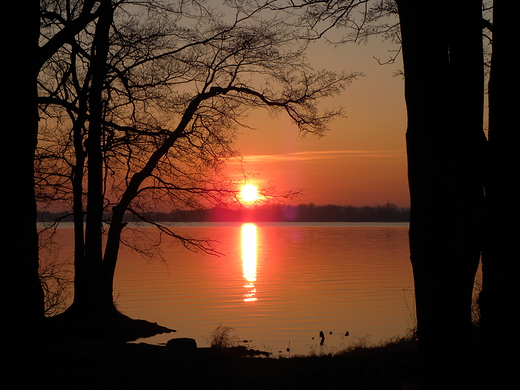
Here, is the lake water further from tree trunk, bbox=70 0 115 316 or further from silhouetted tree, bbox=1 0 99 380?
silhouetted tree, bbox=1 0 99 380

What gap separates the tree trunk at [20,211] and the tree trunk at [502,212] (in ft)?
11.1

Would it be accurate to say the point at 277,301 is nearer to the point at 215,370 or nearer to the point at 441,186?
→ the point at 215,370

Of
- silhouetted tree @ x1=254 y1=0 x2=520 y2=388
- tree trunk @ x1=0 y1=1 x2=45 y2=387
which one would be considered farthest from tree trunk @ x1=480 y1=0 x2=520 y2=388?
tree trunk @ x1=0 y1=1 x2=45 y2=387

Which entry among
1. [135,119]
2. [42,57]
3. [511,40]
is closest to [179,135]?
[135,119]

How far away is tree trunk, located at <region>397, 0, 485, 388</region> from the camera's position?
5086mm

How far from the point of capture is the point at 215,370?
8.16m

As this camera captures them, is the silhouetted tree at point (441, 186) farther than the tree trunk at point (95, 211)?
No

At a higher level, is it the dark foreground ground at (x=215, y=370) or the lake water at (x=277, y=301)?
the dark foreground ground at (x=215, y=370)

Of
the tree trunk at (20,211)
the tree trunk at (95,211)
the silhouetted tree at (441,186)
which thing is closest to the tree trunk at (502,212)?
the silhouetted tree at (441,186)

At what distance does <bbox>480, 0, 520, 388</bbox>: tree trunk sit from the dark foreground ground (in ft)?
10.4

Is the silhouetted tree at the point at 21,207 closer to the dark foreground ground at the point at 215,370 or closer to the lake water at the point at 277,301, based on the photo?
the dark foreground ground at the point at 215,370

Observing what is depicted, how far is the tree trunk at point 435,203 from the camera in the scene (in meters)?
5.09

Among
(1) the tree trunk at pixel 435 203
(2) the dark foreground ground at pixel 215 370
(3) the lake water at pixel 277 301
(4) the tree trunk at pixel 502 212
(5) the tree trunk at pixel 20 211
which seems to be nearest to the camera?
(4) the tree trunk at pixel 502 212

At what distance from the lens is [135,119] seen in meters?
15.0
